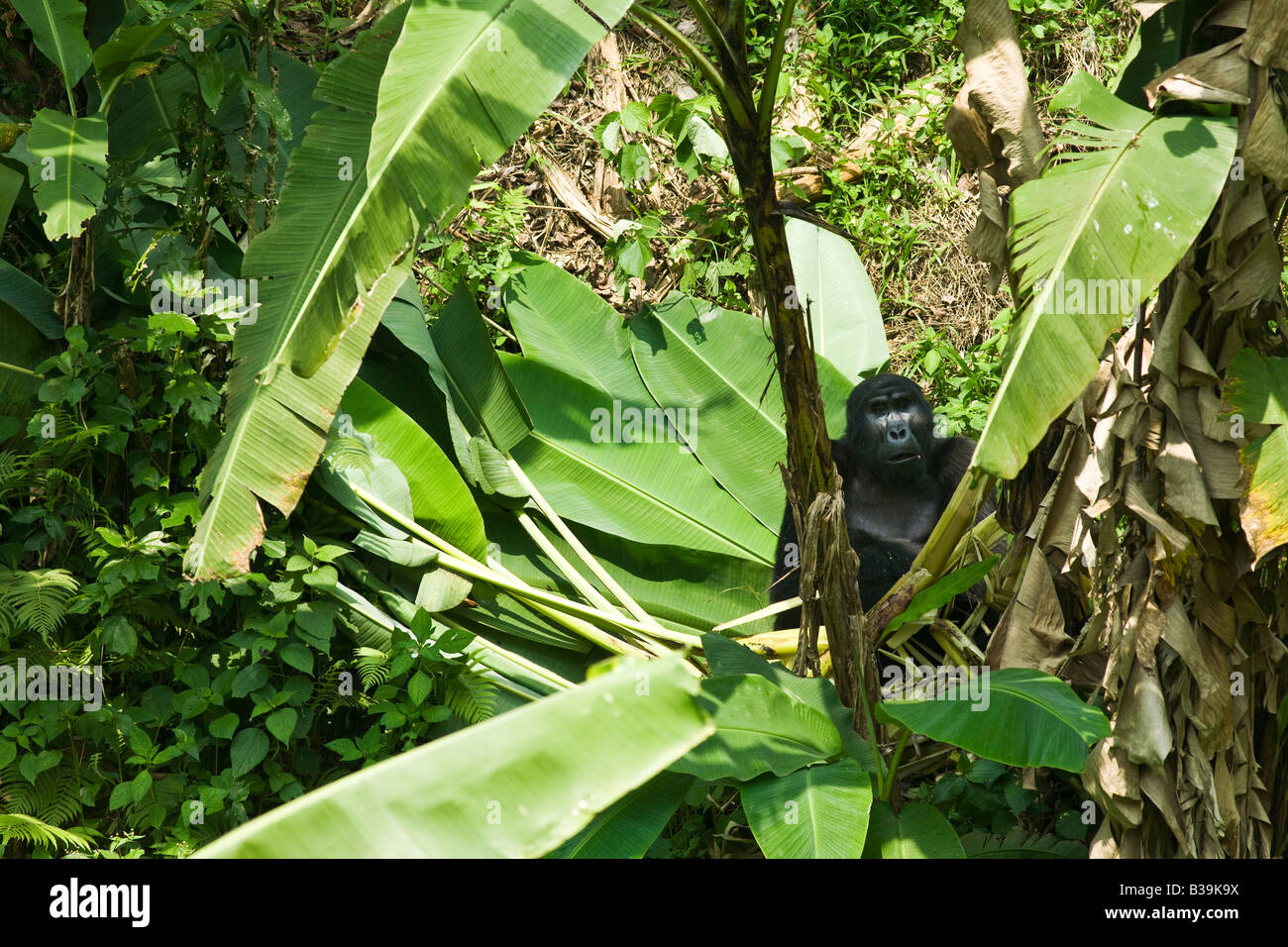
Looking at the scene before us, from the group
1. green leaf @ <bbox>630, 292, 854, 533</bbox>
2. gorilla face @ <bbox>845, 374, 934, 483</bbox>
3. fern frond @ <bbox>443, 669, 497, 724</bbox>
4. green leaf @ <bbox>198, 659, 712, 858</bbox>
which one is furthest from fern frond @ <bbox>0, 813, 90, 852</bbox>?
gorilla face @ <bbox>845, 374, 934, 483</bbox>

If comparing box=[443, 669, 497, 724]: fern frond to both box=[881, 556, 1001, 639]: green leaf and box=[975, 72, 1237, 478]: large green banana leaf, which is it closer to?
box=[881, 556, 1001, 639]: green leaf

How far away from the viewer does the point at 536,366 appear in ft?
18.0

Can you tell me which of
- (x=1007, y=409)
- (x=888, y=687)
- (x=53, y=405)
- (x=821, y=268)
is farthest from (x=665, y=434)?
(x=1007, y=409)

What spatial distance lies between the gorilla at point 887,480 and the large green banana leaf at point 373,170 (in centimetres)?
273

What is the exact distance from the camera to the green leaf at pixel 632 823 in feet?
9.93

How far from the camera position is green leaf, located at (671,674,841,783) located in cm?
314

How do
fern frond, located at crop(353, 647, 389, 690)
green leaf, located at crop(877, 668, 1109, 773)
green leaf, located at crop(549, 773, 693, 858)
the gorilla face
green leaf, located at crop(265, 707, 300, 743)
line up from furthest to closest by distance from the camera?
the gorilla face < fern frond, located at crop(353, 647, 389, 690) < green leaf, located at crop(265, 707, 300, 743) < green leaf, located at crop(549, 773, 693, 858) < green leaf, located at crop(877, 668, 1109, 773)

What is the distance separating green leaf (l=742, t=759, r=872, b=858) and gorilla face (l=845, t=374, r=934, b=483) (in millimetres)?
2221

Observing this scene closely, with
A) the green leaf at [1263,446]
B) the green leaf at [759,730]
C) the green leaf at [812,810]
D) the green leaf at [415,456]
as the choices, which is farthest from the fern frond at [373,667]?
the green leaf at [1263,446]

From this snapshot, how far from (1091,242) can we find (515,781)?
6.63ft

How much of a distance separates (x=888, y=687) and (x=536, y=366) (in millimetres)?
2417

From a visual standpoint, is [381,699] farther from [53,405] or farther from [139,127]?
[139,127]

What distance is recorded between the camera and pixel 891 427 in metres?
5.22

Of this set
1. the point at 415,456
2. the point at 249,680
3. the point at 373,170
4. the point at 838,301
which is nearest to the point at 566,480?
the point at 415,456
